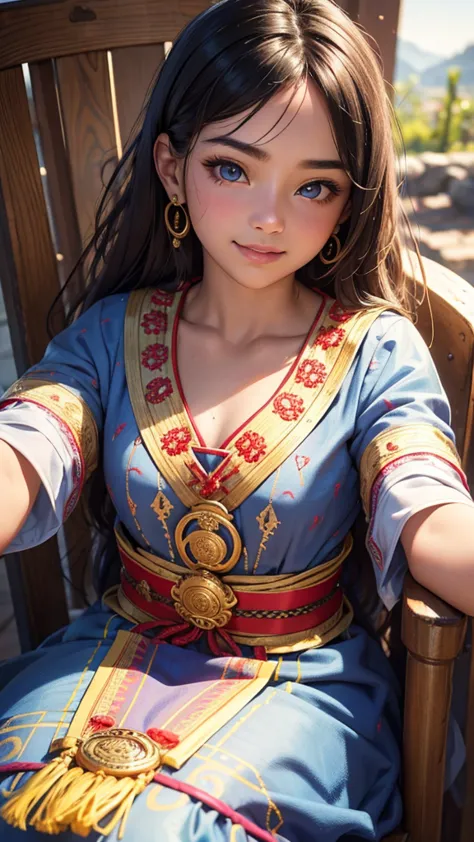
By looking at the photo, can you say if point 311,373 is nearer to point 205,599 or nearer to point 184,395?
point 184,395

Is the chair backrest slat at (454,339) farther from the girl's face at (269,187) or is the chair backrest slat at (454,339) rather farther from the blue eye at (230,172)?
the blue eye at (230,172)

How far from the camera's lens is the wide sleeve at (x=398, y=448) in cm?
108

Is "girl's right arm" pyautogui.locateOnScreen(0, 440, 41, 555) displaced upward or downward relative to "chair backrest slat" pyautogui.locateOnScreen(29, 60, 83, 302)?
downward

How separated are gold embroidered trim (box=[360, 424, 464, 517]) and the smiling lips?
10.1 inches

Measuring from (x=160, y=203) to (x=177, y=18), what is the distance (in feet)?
1.08

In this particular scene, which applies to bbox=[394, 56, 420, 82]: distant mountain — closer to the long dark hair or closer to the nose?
the long dark hair

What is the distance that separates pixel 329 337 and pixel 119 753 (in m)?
0.60

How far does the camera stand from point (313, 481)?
1178 millimetres

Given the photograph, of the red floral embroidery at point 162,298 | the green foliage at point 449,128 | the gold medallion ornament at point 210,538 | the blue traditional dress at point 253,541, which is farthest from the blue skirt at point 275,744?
the green foliage at point 449,128

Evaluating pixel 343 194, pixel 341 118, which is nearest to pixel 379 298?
pixel 343 194

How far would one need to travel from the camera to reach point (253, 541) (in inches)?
46.8

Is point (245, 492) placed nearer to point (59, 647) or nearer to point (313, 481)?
point (313, 481)

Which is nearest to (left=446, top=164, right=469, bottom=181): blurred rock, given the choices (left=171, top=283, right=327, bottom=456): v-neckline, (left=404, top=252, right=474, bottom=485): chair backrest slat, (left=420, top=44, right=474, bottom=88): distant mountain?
(left=420, top=44, right=474, bottom=88): distant mountain

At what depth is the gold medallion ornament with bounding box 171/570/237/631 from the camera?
1200 millimetres
